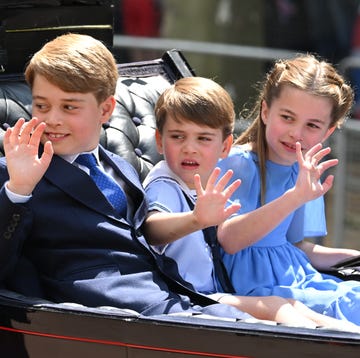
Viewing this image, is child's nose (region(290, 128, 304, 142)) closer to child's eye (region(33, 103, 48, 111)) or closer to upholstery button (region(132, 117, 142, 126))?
upholstery button (region(132, 117, 142, 126))

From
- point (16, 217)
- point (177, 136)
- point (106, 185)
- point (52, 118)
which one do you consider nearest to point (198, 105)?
point (177, 136)

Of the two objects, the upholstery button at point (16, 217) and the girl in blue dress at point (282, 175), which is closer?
the upholstery button at point (16, 217)

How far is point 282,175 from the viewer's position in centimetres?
395

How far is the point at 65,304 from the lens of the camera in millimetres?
3193

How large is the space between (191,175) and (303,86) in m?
0.50

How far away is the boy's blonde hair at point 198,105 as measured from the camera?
358 cm

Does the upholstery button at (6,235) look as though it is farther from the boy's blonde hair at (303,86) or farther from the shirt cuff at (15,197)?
the boy's blonde hair at (303,86)

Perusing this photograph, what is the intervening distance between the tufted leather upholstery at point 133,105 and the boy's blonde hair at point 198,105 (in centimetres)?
46

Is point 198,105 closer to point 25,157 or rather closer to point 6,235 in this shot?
point 25,157

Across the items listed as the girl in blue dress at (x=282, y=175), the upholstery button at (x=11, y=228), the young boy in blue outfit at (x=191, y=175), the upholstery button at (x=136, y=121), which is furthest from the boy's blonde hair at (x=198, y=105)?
the upholstery button at (x=11, y=228)

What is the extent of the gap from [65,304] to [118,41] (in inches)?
229

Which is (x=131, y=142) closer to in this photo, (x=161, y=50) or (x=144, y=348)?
(x=144, y=348)

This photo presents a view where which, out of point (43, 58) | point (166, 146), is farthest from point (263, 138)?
point (43, 58)

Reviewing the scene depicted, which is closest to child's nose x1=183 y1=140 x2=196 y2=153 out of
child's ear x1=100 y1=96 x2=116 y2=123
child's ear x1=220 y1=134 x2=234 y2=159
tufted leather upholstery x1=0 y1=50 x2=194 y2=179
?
child's ear x1=220 y1=134 x2=234 y2=159
